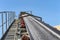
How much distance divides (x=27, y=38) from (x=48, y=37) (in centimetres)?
231

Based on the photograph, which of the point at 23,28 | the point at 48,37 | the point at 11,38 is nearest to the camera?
the point at 48,37

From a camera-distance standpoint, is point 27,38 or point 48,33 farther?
point 27,38

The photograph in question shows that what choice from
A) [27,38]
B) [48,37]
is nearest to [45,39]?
[48,37]

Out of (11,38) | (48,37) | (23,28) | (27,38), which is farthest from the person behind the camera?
(23,28)

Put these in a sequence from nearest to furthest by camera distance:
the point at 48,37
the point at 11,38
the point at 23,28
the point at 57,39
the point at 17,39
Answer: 1. the point at 57,39
2. the point at 48,37
3. the point at 17,39
4. the point at 11,38
5. the point at 23,28

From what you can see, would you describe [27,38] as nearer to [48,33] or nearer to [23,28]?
[48,33]

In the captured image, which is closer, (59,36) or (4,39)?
(59,36)

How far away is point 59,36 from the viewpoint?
68.5 inches

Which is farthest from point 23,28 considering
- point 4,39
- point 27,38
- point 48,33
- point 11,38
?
point 48,33

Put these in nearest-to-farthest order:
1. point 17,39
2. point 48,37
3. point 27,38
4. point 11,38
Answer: point 48,37
point 27,38
point 17,39
point 11,38

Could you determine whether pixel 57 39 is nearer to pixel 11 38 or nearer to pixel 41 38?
pixel 41 38

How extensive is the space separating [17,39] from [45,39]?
5036 millimetres

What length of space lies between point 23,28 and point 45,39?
6.59 m

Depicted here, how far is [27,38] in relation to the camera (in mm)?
4102
